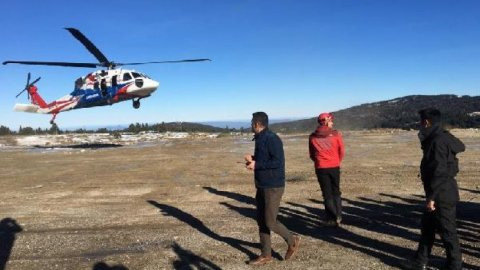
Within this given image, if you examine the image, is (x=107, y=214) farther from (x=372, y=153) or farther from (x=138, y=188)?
(x=372, y=153)

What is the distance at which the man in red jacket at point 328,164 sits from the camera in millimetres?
8562

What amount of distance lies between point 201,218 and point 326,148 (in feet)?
8.83

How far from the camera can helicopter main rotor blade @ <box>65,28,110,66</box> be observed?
2317 centimetres

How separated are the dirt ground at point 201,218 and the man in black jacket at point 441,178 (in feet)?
2.23

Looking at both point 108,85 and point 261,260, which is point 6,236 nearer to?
point 261,260

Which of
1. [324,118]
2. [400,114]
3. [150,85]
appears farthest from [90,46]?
[400,114]

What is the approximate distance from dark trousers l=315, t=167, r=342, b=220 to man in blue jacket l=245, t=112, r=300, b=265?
202 centimetres

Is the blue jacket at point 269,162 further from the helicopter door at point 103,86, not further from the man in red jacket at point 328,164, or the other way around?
the helicopter door at point 103,86

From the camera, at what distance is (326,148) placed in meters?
8.61

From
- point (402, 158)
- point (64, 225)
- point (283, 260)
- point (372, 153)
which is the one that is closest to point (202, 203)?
point (64, 225)

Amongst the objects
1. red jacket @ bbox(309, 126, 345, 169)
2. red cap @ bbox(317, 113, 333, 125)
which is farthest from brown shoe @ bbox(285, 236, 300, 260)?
red cap @ bbox(317, 113, 333, 125)

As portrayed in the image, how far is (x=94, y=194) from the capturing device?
42.8 feet

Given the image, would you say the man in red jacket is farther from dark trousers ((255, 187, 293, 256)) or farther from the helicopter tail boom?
the helicopter tail boom

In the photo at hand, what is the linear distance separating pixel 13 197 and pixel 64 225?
4.34 meters
